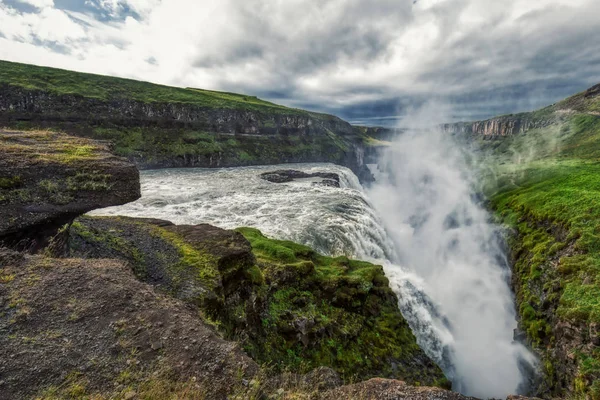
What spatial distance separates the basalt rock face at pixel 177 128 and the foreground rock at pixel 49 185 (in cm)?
6594

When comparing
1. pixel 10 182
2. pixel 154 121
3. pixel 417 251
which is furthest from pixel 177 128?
pixel 10 182

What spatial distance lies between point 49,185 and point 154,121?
96052mm

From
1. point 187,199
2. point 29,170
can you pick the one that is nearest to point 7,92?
point 187,199

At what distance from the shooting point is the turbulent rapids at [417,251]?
891 inches

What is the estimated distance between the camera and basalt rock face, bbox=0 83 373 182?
74.8 meters

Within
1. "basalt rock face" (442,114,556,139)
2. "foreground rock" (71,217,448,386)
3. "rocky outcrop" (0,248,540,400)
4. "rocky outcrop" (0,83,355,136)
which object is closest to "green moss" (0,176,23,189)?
"rocky outcrop" (0,248,540,400)

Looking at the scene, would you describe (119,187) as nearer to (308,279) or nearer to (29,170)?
(29,170)

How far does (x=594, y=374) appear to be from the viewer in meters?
14.1

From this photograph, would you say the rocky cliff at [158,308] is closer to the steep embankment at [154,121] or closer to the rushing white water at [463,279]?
the rushing white water at [463,279]

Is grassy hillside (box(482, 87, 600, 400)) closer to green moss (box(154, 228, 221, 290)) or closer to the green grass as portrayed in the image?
green moss (box(154, 228, 221, 290))

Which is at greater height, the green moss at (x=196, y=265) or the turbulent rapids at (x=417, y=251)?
the green moss at (x=196, y=265)

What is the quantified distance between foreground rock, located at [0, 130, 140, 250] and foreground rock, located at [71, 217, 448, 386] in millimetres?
2135

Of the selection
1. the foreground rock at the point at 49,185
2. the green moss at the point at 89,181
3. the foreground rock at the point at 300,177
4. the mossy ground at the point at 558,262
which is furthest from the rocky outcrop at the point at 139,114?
the mossy ground at the point at 558,262

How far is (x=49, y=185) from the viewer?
31.8 ft
